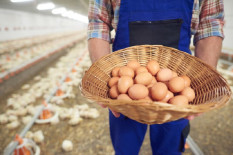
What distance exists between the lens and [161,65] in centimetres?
126

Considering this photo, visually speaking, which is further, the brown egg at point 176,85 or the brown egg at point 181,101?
the brown egg at point 176,85

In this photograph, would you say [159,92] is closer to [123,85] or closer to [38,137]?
[123,85]

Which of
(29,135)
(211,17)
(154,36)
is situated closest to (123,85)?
(154,36)

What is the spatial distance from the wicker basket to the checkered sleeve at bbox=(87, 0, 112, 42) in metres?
0.23

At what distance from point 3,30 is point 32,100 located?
759 cm

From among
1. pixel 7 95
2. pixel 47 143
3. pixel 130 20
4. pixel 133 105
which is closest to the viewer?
pixel 133 105

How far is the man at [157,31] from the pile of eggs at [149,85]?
23 cm

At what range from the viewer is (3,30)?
796 cm

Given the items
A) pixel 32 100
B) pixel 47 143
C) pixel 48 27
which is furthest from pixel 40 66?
pixel 48 27

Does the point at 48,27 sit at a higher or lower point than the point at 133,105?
higher

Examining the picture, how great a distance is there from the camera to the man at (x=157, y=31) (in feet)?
3.43

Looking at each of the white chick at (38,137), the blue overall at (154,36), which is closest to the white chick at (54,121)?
the white chick at (38,137)

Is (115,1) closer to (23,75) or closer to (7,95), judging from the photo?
(7,95)

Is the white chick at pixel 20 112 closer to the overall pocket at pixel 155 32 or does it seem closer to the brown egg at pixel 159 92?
the overall pocket at pixel 155 32
